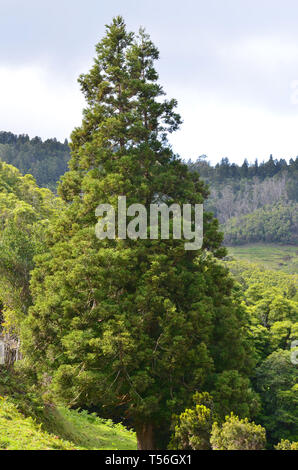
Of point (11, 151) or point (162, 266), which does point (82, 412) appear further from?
point (11, 151)

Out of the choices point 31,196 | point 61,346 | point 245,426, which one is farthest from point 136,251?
point 31,196

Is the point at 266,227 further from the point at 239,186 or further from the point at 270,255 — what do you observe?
the point at 239,186

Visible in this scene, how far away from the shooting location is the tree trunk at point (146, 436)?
38.2ft

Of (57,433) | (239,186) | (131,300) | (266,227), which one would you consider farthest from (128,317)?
(239,186)

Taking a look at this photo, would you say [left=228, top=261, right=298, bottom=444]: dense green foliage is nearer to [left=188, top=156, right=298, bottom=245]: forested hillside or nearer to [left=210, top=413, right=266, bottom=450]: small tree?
[left=210, top=413, right=266, bottom=450]: small tree

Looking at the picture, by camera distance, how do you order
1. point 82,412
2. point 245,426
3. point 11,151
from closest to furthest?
point 245,426, point 82,412, point 11,151

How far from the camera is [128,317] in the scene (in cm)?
1113

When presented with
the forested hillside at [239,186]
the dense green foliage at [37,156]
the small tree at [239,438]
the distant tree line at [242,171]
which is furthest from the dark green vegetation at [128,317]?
the distant tree line at [242,171]

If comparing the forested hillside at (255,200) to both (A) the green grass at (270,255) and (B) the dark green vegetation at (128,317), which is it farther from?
(B) the dark green vegetation at (128,317)

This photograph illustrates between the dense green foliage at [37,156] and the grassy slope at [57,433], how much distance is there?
103234mm

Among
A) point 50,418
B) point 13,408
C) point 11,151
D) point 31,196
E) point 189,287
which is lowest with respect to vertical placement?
point 50,418

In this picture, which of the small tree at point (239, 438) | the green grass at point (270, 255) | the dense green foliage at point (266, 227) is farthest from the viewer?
the dense green foliage at point (266, 227)
